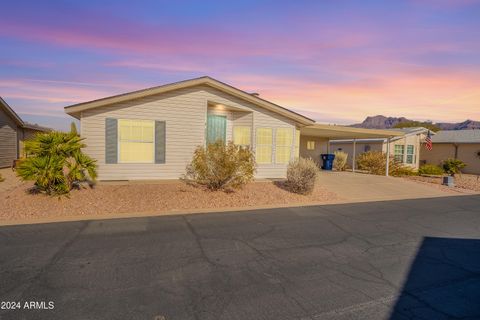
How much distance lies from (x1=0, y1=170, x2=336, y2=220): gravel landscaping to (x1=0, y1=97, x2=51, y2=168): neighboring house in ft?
33.2

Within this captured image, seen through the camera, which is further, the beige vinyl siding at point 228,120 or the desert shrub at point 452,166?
the desert shrub at point 452,166

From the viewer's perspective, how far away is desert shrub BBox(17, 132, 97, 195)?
28.3ft

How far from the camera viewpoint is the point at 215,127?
45.9 ft

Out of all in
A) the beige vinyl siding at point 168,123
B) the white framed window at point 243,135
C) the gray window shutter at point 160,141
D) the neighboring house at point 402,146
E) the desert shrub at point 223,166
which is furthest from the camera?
the neighboring house at point 402,146

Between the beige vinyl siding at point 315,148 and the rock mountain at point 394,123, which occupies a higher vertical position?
the rock mountain at point 394,123

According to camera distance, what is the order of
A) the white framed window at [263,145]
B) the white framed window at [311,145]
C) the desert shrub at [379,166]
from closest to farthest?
1. the white framed window at [263,145]
2. the desert shrub at [379,166]
3. the white framed window at [311,145]

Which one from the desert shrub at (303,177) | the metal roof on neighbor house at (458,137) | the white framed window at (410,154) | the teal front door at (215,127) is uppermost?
the metal roof on neighbor house at (458,137)

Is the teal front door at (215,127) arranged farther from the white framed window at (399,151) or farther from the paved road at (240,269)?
the white framed window at (399,151)

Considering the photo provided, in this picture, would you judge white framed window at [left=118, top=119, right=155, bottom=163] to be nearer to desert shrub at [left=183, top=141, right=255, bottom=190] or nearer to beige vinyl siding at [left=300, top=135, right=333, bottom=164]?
desert shrub at [left=183, top=141, right=255, bottom=190]

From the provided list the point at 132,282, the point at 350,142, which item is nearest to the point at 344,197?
the point at 132,282

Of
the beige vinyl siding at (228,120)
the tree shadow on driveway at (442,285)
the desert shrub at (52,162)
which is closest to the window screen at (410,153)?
the beige vinyl siding at (228,120)

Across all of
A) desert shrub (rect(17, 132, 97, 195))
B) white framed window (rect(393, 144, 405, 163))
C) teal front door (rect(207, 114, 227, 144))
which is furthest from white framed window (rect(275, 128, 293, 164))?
white framed window (rect(393, 144, 405, 163))

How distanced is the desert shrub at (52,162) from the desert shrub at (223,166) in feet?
12.4

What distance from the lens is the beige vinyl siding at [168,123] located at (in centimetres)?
1153
